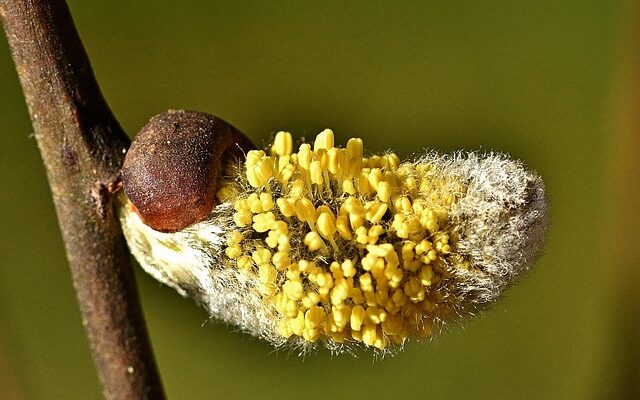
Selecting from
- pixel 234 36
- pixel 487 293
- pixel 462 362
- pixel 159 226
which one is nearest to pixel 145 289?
pixel 234 36

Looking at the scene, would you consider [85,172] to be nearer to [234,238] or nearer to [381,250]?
[234,238]

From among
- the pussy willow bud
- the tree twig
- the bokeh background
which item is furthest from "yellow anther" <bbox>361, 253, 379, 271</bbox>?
the bokeh background

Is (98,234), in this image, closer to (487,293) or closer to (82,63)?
(82,63)

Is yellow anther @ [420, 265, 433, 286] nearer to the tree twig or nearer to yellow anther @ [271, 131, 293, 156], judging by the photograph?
yellow anther @ [271, 131, 293, 156]

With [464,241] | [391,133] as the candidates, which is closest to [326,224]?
[464,241]

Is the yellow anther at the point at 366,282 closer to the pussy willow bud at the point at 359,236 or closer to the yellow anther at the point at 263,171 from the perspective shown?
the pussy willow bud at the point at 359,236
